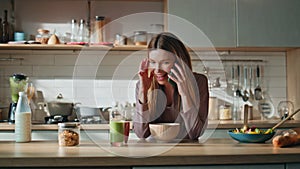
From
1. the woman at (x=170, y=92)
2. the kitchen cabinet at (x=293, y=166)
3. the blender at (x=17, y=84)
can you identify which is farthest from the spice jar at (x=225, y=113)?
the kitchen cabinet at (x=293, y=166)

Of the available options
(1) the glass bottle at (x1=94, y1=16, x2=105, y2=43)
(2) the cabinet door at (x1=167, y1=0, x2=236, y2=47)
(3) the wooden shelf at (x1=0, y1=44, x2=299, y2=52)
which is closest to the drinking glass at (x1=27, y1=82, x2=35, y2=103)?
(3) the wooden shelf at (x1=0, y1=44, x2=299, y2=52)

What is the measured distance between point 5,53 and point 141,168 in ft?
9.22

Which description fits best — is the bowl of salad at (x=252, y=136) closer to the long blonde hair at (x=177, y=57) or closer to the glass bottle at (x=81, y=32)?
A: the long blonde hair at (x=177, y=57)

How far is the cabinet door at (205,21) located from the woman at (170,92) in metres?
1.51

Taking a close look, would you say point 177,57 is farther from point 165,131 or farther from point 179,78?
point 165,131

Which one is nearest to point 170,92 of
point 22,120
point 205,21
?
point 22,120

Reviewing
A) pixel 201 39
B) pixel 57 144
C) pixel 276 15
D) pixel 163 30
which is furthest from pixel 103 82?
pixel 57 144

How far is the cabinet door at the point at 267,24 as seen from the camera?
Answer: 3.88 metres

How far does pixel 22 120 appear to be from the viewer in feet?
6.88

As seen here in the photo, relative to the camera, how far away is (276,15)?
12.8 ft

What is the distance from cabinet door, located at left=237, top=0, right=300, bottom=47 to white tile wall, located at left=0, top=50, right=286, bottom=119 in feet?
1.34

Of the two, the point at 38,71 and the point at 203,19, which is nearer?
the point at 203,19

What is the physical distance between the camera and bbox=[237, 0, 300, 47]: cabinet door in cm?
388

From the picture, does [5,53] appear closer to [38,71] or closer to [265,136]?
[38,71]
